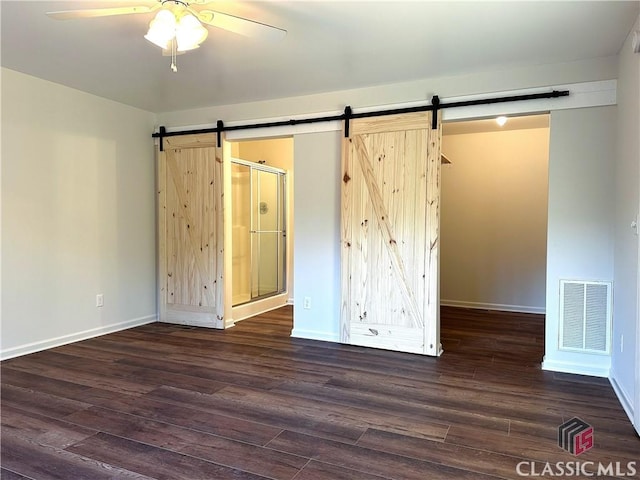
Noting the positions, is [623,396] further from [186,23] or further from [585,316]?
[186,23]

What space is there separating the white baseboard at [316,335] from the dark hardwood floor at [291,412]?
0.66 ft

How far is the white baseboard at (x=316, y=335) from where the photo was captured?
4129 mm

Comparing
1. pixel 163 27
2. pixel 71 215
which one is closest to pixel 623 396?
pixel 163 27

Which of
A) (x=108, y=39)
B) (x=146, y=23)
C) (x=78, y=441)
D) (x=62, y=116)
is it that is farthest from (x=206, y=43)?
(x=78, y=441)

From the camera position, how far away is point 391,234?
3.82m

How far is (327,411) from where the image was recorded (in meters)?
2.53

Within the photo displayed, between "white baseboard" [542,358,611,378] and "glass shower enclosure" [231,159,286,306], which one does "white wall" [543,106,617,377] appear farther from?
"glass shower enclosure" [231,159,286,306]

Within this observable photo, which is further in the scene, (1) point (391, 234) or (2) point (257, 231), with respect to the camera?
(2) point (257, 231)

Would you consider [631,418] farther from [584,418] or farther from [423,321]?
[423,321]

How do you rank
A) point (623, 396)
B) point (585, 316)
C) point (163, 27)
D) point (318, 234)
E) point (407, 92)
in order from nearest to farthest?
point (163, 27) → point (623, 396) → point (585, 316) → point (407, 92) → point (318, 234)

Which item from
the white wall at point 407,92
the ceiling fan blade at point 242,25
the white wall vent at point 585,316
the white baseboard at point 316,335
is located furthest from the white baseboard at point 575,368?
the ceiling fan blade at point 242,25

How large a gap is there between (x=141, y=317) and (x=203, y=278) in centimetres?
86

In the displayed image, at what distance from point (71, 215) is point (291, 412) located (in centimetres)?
295

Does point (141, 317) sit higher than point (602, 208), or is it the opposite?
point (602, 208)
